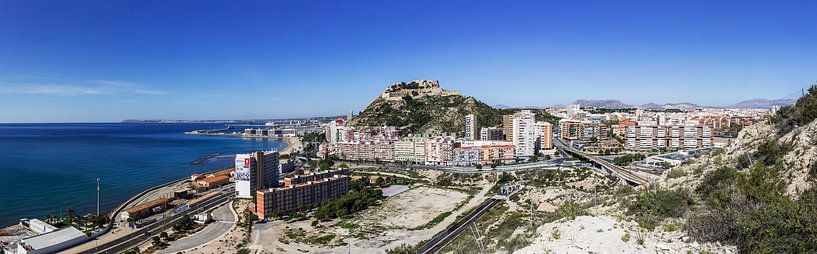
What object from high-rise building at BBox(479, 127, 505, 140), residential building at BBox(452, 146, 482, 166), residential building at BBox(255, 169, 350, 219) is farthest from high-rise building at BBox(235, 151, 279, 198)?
high-rise building at BBox(479, 127, 505, 140)

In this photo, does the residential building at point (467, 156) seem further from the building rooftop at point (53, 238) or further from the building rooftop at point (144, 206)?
the building rooftop at point (53, 238)

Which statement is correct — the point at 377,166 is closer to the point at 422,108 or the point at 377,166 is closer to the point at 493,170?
the point at 493,170

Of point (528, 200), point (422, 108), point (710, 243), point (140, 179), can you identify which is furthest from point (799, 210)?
point (422, 108)

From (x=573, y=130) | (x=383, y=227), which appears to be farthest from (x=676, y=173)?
(x=573, y=130)

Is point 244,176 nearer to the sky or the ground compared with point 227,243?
nearer to the sky

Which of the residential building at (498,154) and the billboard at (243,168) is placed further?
the residential building at (498,154)

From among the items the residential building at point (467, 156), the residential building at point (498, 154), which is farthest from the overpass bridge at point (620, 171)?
the residential building at point (467, 156)

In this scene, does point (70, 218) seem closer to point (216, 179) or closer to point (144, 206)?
point (144, 206)
